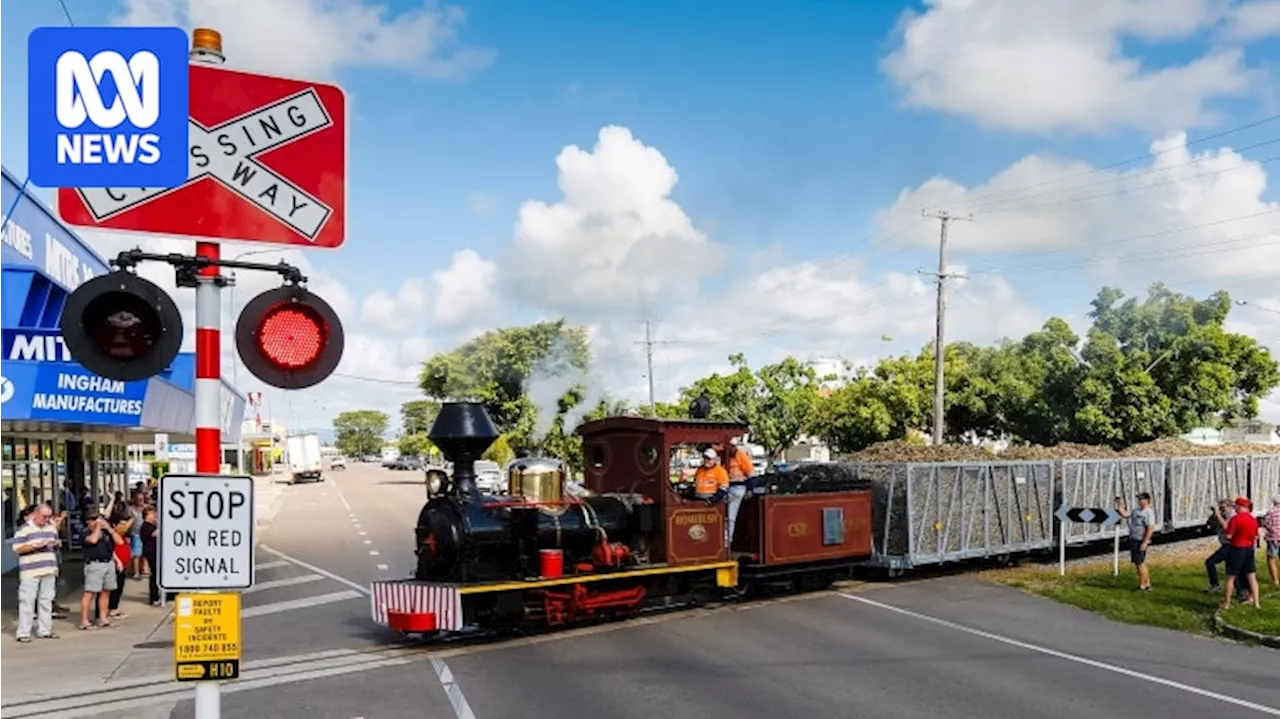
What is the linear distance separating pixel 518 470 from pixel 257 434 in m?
67.4

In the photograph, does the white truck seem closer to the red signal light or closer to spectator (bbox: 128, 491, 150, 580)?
spectator (bbox: 128, 491, 150, 580)

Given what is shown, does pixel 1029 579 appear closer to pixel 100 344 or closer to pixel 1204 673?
pixel 1204 673

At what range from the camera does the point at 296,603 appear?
56.0 feet

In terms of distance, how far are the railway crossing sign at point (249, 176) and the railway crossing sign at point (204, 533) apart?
1021mm

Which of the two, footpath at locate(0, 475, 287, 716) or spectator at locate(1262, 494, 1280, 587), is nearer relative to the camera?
footpath at locate(0, 475, 287, 716)

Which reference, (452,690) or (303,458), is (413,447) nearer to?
(303,458)

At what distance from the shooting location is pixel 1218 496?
27.8m

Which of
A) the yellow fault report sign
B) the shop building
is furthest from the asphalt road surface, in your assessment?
the yellow fault report sign

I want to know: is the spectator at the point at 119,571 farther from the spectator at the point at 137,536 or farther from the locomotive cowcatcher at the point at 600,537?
the locomotive cowcatcher at the point at 600,537

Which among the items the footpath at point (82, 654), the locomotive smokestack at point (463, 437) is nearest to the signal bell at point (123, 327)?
the footpath at point (82, 654)

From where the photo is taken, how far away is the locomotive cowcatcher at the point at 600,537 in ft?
44.2

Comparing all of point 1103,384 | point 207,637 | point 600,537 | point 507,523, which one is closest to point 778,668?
point 600,537

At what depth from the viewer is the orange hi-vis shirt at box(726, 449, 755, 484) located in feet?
55.2

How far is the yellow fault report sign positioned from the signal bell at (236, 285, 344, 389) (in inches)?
35.8
